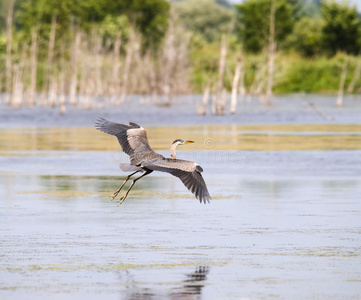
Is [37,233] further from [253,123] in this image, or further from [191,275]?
[253,123]

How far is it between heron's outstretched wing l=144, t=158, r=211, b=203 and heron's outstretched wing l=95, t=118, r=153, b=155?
0.98 m

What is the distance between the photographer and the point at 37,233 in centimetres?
1038

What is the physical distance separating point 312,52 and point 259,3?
6.12 m

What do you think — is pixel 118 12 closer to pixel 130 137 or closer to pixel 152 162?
pixel 130 137

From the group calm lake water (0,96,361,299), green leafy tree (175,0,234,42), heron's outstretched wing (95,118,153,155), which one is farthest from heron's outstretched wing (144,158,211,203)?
green leafy tree (175,0,234,42)

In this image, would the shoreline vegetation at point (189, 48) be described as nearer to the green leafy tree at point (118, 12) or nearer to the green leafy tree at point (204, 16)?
the green leafy tree at point (118, 12)

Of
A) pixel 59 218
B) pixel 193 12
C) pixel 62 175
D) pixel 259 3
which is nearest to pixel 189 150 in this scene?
pixel 62 175

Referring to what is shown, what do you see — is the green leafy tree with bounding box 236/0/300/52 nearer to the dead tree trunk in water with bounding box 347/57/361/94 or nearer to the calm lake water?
the dead tree trunk in water with bounding box 347/57/361/94

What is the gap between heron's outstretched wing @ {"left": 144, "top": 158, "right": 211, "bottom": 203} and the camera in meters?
10.3

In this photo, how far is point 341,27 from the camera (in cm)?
8012

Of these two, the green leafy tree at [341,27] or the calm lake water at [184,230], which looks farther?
the green leafy tree at [341,27]

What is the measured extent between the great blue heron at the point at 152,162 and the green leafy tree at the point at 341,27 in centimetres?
6888

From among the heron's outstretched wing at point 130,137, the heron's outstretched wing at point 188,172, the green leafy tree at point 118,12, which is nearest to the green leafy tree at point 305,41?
the green leafy tree at point 118,12

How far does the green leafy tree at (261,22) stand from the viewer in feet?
268
